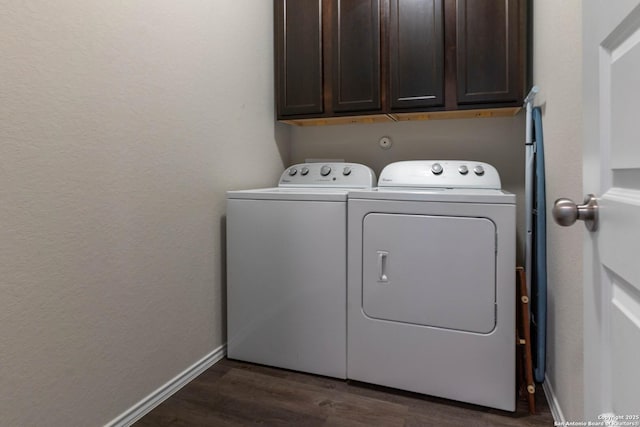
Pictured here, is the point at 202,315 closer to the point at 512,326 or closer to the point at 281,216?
the point at 281,216

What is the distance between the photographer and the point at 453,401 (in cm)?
157

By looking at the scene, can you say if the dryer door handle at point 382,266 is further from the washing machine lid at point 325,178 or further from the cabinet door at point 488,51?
the cabinet door at point 488,51

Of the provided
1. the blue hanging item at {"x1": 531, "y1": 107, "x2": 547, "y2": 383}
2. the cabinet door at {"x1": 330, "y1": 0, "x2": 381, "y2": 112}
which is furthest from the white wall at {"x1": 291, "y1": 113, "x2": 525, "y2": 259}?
the blue hanging item at {"x1": 531, "y1": 107, "x2": 547, "y2": 383}

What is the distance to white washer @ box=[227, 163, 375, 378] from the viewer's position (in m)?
1.72

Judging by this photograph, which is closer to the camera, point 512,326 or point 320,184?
point 512,326

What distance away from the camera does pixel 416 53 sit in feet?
6.55

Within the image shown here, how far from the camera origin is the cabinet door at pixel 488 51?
1.83 meters

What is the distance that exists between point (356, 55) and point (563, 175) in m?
1.30

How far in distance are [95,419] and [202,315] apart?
61 cm

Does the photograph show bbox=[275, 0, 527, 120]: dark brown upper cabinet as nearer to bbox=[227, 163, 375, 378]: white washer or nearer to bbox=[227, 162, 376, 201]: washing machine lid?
bbox=[227, 162, 376, 201]: washing machine lid

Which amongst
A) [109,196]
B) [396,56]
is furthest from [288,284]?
[396,56]

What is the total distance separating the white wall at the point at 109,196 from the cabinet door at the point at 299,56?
38 cm

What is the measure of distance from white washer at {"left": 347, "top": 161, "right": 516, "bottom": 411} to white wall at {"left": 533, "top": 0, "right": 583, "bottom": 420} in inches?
6.8

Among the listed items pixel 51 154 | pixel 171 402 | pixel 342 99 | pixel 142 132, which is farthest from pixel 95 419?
pixel 342 99
